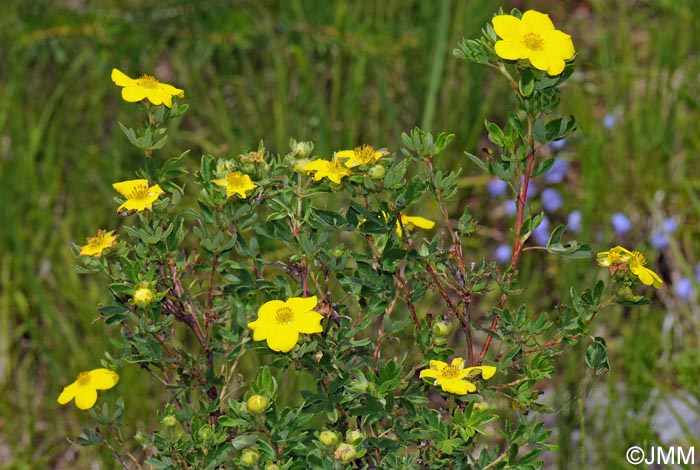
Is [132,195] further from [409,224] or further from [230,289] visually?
[409,224]

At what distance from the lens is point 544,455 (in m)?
2.04

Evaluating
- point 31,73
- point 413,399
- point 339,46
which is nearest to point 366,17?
point 339,46

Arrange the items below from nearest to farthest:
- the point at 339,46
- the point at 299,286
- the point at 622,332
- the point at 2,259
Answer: the point at 299,286 < the point at 622,332 < the point at 2,259 < the point at 339,46

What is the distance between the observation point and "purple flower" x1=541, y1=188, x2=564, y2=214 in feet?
8.63

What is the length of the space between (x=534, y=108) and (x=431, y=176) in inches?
5.8

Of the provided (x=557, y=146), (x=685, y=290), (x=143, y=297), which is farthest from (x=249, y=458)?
(x=557, y=146)

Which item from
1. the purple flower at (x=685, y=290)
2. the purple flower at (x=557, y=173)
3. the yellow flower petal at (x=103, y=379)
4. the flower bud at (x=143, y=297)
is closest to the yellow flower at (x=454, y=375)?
the flower bud at (x=143, y=297)

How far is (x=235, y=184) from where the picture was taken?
1.15 meters

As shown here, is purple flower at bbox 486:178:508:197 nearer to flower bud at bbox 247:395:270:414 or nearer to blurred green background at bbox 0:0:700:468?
blurred green background at bbox 0:0:700:468

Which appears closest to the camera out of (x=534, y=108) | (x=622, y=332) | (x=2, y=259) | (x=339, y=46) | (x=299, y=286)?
(x=534, y=108)

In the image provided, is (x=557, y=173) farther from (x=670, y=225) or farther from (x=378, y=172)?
(x=378, y=172)

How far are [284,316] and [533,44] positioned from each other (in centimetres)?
42

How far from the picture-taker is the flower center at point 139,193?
1.15 m

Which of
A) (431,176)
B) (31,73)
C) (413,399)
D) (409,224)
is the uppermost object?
(431,176)
